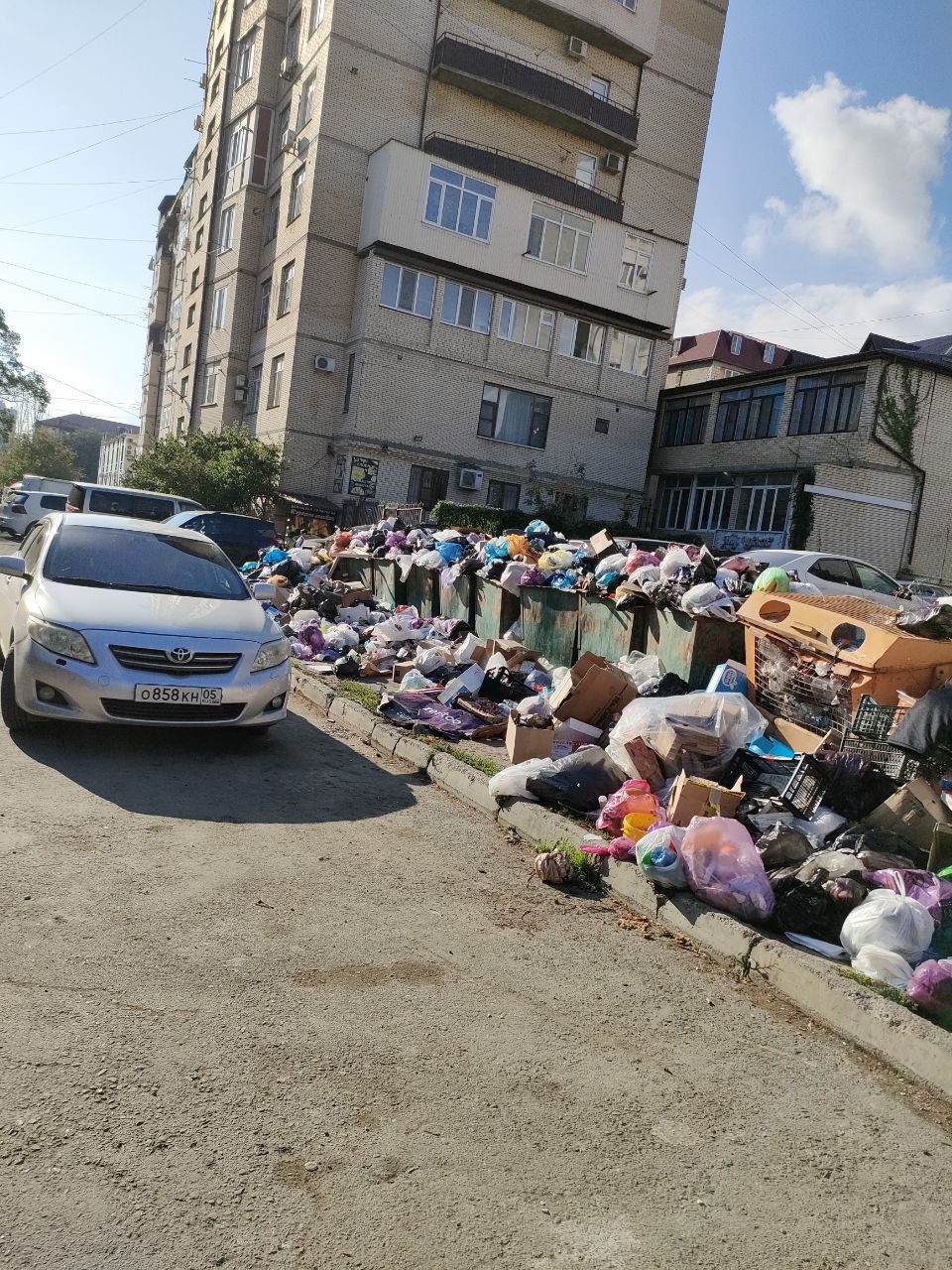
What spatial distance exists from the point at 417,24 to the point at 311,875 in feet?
99.3

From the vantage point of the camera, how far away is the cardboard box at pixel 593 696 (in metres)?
6.61

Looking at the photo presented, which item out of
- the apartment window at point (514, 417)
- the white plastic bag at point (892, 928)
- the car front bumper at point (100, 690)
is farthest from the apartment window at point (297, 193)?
the white plastic bag at point (892, 928)

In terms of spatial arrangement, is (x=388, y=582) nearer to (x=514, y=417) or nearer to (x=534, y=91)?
(x=514, y=417)

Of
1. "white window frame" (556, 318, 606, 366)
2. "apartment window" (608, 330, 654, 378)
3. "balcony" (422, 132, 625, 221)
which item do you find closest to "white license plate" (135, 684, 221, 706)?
"balcony" (422, 132, 625, 221)

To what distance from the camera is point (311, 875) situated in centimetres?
412

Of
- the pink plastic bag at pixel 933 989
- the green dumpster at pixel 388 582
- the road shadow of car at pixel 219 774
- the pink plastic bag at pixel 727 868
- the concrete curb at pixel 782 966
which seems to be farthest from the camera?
the green dumpster at pixel 388 582

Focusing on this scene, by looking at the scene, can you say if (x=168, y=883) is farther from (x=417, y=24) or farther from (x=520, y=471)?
(x=417, y=24)

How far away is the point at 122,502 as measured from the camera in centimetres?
1590

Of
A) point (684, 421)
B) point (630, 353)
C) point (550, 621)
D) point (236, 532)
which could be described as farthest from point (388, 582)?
point (684, 421)

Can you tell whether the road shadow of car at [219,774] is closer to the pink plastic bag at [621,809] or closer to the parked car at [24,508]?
the pink plastic bag at [621,809]

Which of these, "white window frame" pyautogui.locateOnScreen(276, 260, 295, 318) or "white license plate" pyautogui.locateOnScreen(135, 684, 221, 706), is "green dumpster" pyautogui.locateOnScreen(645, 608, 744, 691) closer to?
"white license plate" pyautogui.locateOnScreen(135, 684, 221, 706)

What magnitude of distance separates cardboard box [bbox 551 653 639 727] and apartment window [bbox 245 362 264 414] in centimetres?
2578

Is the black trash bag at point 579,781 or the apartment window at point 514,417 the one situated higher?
the apartment window at point 514,417

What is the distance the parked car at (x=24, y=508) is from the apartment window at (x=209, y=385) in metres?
10.5
